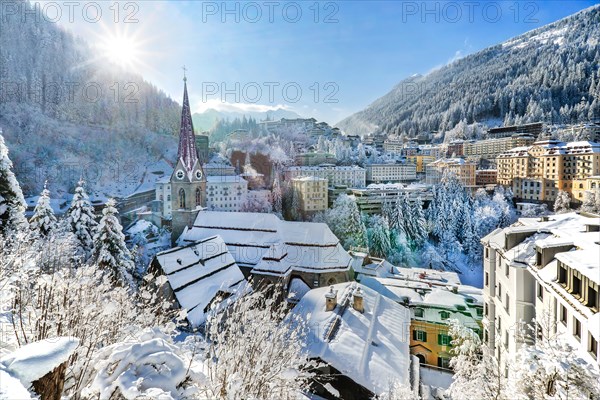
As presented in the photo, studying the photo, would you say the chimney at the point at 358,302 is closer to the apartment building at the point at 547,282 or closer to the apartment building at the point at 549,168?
the apartment building at the point at 547,282

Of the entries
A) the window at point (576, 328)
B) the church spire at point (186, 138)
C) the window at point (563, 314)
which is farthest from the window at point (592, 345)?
the church spire at point (186, 138)

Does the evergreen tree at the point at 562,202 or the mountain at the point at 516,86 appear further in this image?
the mountain at the point at 516,86

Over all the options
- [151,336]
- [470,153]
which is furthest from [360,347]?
[470,153]

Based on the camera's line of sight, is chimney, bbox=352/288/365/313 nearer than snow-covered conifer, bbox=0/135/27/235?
No

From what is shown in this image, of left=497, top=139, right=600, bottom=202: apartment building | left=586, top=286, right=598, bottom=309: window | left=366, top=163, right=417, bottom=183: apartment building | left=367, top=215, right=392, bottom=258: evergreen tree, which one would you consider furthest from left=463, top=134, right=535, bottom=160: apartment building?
left=586, top=286, right=598, bottom=309: window

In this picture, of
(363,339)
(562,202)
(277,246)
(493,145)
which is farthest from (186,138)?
(493,145)

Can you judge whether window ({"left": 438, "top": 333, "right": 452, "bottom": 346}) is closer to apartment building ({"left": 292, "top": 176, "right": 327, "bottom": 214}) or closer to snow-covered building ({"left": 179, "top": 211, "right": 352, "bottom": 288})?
snow-covered building ({"left": 179, "top": 211, "right": 352, "bottom": 288})
